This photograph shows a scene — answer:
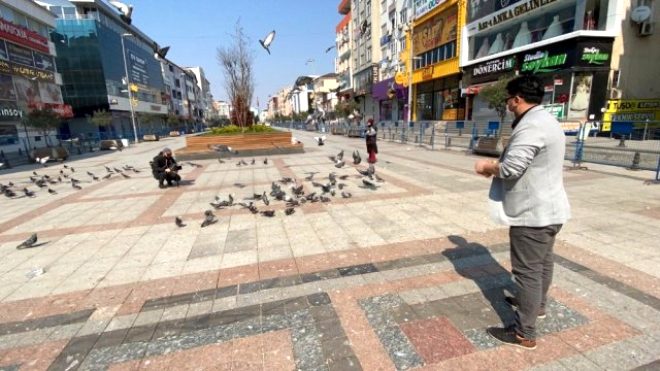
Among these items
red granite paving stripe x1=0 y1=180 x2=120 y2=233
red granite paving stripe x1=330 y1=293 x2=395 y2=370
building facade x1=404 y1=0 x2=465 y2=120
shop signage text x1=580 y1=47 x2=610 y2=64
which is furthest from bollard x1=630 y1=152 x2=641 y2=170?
building facade x1=404 y1=0 x2=465 y2=120

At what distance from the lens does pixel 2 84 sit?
26484 mm

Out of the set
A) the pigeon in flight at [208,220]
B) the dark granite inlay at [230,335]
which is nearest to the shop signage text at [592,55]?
the pigeon in flight at [208,220]

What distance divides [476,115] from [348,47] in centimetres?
3561

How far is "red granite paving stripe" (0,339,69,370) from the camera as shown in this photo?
8.13ft

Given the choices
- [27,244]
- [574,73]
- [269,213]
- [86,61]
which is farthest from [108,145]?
[574,73]

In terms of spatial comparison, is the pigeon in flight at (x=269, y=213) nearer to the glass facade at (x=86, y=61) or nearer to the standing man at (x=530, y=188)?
the standing man at (x=530, y=188)

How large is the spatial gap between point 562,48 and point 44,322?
24.8 m

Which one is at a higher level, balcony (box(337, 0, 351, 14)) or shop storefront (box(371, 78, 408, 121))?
balcony (box(337, 0, 351, 14))

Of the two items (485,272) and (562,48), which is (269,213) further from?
(562,48)

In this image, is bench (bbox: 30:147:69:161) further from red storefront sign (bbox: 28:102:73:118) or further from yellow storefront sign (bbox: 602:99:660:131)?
yellow storefront sign (bbox: 602:99:660:131)

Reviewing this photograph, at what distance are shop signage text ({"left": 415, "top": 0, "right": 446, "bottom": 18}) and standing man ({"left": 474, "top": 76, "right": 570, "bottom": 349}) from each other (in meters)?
33.2

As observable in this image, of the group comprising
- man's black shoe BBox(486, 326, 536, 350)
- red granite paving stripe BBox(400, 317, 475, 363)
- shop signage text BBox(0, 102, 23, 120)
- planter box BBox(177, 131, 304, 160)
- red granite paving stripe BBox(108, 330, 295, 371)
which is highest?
shop signage text BBox(0, 102, 23, 120)

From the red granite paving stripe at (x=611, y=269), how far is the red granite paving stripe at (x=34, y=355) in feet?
17.3

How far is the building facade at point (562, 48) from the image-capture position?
18391 mm
